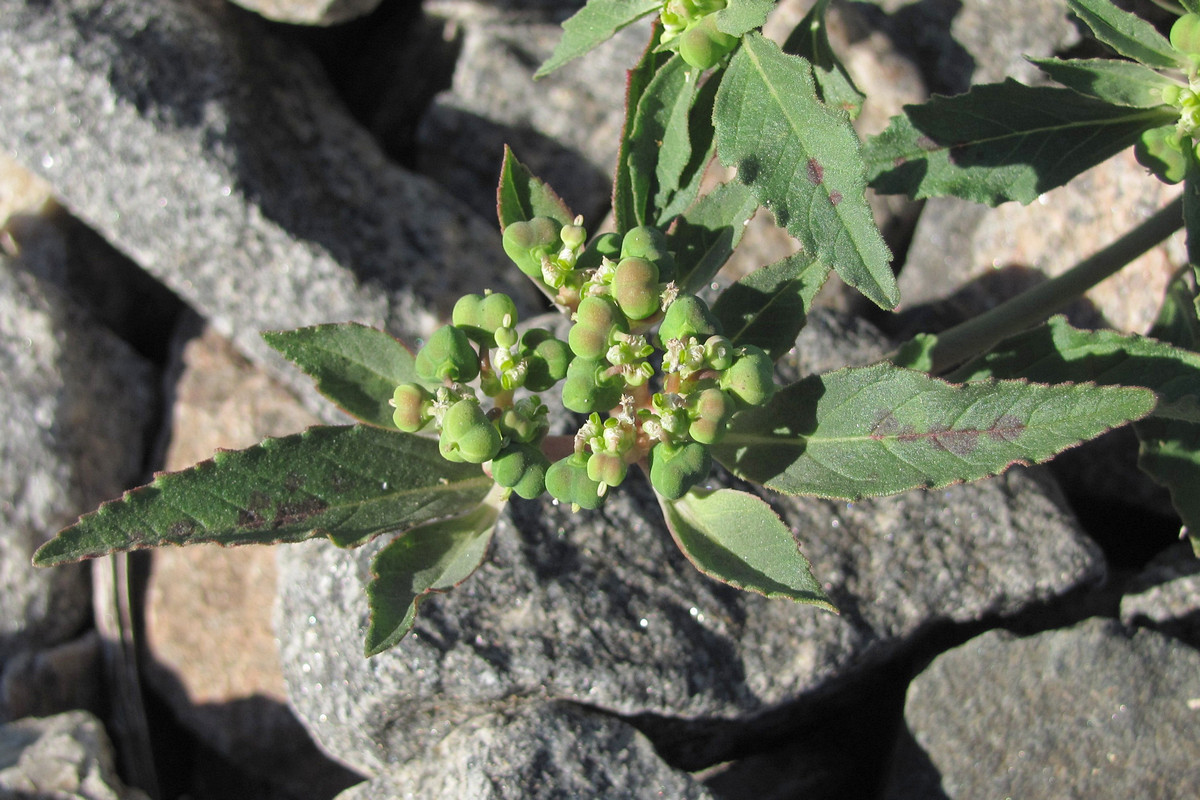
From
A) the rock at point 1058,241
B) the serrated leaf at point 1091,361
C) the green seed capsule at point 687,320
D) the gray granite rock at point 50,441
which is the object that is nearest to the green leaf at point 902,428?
the green seed capsule at point 687,320

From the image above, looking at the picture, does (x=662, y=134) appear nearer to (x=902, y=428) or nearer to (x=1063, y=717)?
(x=902, y=428)

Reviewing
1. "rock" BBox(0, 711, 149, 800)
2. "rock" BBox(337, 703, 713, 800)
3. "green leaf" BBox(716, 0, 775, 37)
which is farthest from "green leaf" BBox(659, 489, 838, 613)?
"rock" BBox(0, 711, 149, 800)

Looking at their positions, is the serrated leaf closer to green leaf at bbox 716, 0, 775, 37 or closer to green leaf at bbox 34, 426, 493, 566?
green leaf at bbox 716, 0, 775, 37

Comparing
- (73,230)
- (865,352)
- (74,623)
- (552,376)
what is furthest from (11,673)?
(865,352)

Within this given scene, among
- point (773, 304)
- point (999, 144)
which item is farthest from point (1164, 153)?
point (773, 304)

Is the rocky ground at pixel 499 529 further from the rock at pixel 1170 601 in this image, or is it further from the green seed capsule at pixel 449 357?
the green seed capsule at pixel 449 357

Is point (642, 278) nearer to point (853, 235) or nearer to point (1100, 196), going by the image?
point (853, 235)
